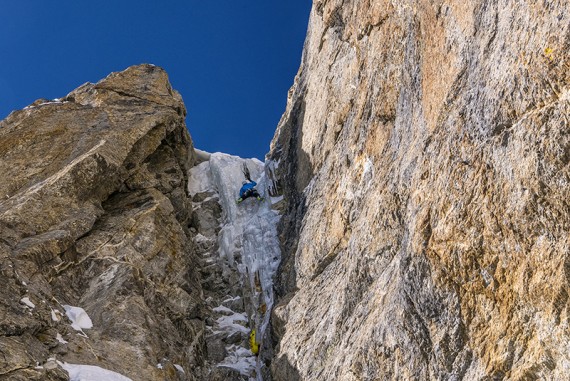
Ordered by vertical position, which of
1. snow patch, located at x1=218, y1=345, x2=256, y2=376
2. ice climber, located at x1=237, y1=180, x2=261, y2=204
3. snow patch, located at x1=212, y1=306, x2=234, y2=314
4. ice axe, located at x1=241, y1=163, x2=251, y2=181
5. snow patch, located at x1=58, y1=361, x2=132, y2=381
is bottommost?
snow patch, located at x1=58, y1=361, x2=132, y2=381

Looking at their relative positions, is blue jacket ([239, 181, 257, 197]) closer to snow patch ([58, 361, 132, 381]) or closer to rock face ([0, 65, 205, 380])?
rock face ([0, 65, 205, 380])

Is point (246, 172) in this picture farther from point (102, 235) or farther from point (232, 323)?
point (102, 235)

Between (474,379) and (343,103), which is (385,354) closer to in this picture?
(474,379)

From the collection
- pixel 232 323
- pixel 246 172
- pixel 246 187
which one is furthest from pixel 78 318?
pixel 246 172

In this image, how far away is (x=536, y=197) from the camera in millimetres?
9383

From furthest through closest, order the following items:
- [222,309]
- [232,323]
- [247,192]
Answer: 1. [247,192]
2. [222,309]
3. [232,323]

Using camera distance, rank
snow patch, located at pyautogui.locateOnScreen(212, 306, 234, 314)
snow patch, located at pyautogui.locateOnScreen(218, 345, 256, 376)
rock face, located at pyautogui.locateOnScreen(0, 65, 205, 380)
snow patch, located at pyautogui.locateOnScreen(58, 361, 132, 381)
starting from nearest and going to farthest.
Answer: snow patch, located at pyautogui.locateOnScreen(58, 361, 132, 381) < rock face, located at pyautogui.locateOnScreen(0, 65, 205, 380) < snow patch, located at pyautogui.locateOnScreen(218, 345, 256, 376) < snow patch, located at pyautogui.locateOnScreen(212, 306, 234, 314)

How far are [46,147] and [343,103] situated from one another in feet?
38.3

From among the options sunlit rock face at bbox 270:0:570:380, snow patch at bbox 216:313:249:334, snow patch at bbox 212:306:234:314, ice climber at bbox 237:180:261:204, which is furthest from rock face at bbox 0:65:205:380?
sunlit rock face at bbox 270:0:570:380

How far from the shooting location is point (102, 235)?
2064 cm

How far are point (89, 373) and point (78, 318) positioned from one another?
9.59 feet

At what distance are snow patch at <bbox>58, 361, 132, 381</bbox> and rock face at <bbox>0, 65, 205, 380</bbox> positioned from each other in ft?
0.96

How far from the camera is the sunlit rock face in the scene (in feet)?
30.6

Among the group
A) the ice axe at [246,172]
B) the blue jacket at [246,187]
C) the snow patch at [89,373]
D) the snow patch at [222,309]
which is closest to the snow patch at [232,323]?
the snow patch at [222,309]
